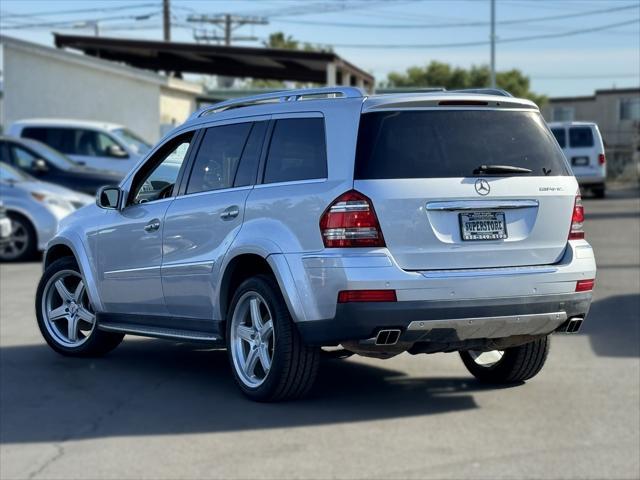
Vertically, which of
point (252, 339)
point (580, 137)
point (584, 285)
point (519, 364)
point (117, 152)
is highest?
point (584, 285)

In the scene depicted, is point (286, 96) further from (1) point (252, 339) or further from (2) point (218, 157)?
(1) point (252, 339)

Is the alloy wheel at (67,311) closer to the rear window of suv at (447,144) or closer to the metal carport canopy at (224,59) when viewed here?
the rear window of suv at (447,144)

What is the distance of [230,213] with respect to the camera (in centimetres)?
767

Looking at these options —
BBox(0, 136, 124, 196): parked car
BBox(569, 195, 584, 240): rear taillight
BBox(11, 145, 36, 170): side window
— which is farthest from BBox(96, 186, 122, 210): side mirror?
BBox(11, 145, 36, 170): side window

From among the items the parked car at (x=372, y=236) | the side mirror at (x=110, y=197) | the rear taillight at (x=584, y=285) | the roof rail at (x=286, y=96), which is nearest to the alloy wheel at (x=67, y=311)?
the side mirror at (x=110, y=197)

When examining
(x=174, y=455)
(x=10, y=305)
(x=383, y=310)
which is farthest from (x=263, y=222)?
(x=10, y=305)

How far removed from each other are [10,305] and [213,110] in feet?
16.4

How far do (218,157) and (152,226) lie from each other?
754 mm

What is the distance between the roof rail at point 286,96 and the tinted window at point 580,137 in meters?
24.8

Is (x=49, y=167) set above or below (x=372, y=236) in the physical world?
below

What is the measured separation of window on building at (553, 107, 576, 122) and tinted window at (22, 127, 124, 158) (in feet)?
152

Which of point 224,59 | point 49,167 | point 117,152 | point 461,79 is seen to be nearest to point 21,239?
point 49,167

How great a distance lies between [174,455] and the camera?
6402 mm

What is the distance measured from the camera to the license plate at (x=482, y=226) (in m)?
6.90
